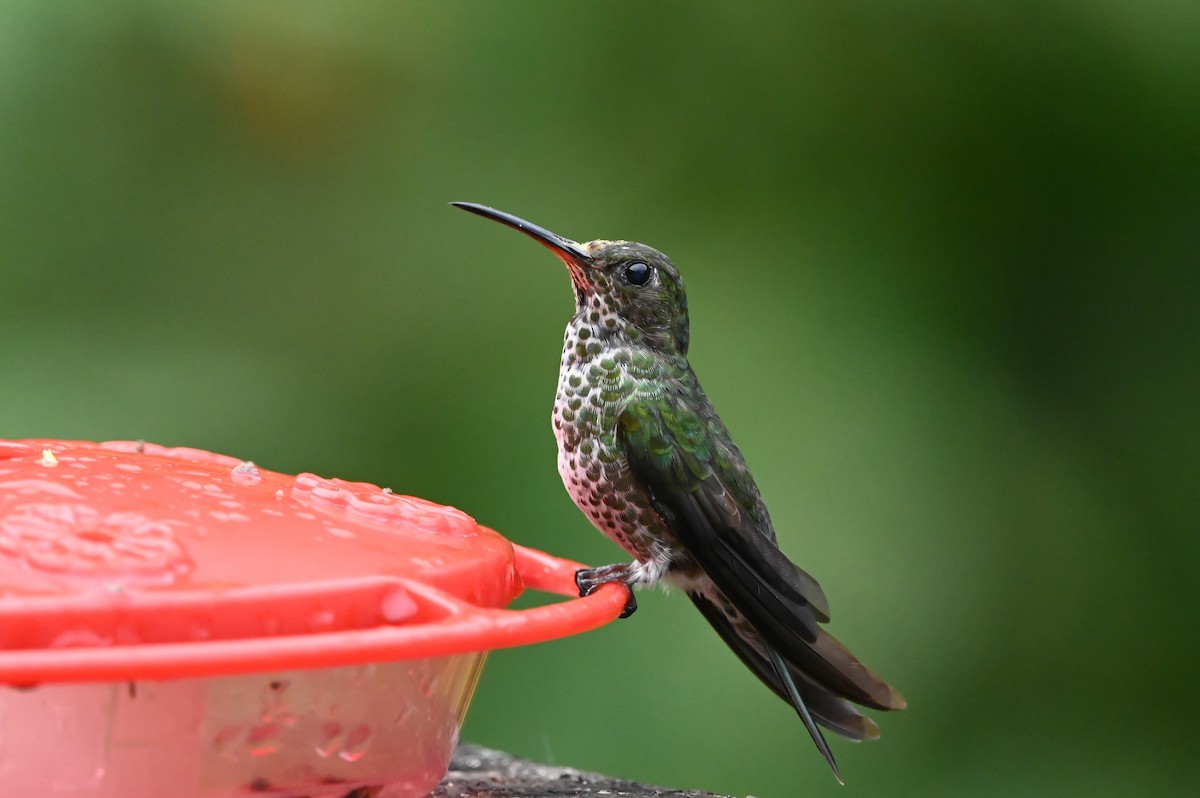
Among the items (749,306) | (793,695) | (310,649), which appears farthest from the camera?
(749,306)

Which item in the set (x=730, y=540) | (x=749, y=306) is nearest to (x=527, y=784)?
(x=730, y=540)

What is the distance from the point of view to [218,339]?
360cm

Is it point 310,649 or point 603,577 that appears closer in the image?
point 310,649

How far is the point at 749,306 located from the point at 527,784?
1625 mm

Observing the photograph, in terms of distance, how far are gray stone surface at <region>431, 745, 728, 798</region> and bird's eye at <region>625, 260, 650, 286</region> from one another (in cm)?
108

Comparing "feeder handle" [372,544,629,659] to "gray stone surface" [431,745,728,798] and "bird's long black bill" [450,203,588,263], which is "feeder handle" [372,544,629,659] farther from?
"bird's long black bill" [450,203,588,263]

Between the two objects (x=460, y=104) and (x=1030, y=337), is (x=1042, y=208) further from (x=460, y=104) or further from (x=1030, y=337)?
(x=460, y=104)

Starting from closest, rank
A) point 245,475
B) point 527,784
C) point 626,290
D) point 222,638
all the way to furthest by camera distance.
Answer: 1. point 222,638
2. point 245,475
3. point 527,784
4. point 626,290

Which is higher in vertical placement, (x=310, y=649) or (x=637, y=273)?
(x=637, y=273)

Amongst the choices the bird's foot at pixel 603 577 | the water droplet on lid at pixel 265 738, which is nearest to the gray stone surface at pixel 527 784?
the bird's foot at pixel 603 577

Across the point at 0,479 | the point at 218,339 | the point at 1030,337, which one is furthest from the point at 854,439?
the point at 0,479

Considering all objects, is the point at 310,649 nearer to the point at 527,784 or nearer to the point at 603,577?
the point at 527,784

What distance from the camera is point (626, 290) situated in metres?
3.02

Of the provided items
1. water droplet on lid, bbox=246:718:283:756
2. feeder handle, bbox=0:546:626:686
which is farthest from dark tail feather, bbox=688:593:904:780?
water droplet on lid, bbox=246:718:283:756
